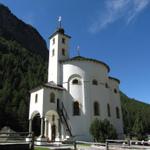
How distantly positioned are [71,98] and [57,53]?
881 centimetres

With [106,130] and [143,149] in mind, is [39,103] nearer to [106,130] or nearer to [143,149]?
[106,130]

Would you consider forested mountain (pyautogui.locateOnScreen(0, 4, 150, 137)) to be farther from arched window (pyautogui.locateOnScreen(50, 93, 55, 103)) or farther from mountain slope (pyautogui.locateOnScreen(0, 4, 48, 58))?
arched window (pyautogui.locateOnScreen(50, 93, 55, 103))

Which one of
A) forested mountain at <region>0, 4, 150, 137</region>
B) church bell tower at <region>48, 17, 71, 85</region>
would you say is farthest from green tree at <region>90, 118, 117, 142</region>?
church bell tower at <region>48, 17, 71, 85</region>

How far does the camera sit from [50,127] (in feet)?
121

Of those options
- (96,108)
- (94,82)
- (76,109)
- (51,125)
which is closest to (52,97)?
(76,109)

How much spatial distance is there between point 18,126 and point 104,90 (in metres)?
34.5

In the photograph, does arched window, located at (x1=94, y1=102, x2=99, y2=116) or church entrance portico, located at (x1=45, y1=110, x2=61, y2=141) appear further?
church entrance portico, located at (x1=45, y1=110, x2=61, y2=141)

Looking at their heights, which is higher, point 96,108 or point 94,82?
point 94,82

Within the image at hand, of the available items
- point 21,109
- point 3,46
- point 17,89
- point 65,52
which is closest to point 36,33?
point 3,46

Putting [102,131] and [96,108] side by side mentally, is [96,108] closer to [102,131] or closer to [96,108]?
[96,108]

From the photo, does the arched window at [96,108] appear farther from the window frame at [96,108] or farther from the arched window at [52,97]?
the arched window at [52,97]

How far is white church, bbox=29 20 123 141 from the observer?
33719 mm

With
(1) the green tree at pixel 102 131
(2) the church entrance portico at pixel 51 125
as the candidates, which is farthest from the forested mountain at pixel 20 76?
(2) the church entrance portico at pixel 51 125

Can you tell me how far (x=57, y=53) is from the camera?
4003 cm
